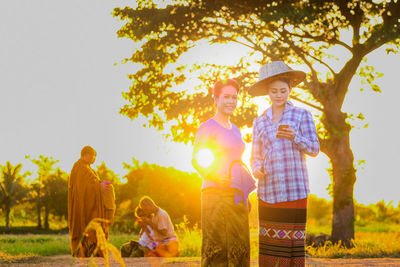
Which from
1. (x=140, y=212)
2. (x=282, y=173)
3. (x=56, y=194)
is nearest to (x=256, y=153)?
(x=282, y=173)

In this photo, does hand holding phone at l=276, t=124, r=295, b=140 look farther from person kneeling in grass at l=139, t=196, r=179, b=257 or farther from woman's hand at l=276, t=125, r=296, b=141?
person kneeling in grass at l=139, t=196, r=179, b=257

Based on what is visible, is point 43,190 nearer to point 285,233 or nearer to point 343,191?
point 343,191

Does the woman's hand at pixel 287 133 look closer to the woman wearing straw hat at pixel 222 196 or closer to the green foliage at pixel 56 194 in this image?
the woman wearing straw hat at pixel 222 196

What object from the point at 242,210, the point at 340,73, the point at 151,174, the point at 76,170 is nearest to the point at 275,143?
the point at 242,210

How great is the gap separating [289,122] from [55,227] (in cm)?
2588

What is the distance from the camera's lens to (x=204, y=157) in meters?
4.40

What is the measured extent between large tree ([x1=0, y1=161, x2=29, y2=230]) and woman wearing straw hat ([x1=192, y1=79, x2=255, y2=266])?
2690 cm

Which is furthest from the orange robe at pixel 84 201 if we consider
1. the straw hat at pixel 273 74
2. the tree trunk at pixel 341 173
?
the tree trunk at pixel 341 173

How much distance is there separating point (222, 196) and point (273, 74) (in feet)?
3.88

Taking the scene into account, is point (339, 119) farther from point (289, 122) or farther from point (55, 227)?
point (55, 227)

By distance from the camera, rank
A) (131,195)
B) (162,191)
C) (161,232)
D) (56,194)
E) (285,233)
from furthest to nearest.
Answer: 1. (56,194)
2. (131,195)
3. (162,191)
4. (161,232)
5. (285,233)

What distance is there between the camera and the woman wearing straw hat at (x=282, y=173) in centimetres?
410

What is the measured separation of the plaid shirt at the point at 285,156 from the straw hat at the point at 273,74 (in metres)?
0.30

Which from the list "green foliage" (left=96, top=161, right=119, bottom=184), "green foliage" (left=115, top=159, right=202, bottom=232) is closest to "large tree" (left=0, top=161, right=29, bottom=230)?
"green foliage" (left=96, top=161, right=119, bottom=184)
